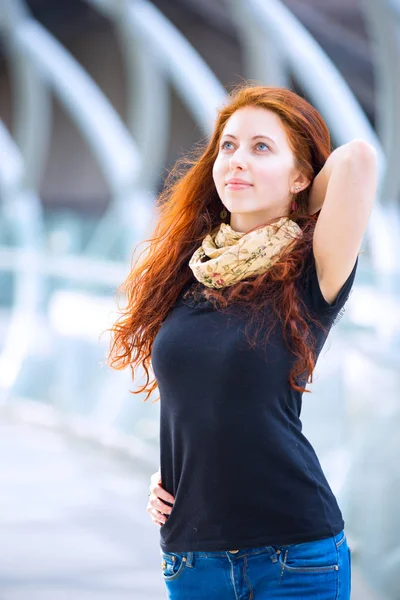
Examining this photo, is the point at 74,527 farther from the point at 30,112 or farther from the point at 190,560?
the point at 30,112

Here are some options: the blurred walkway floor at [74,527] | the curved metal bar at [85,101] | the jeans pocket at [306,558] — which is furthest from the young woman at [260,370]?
the curved metal bar at [85,101]

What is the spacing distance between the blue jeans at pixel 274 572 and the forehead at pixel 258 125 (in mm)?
880

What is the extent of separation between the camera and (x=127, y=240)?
7.12 meters

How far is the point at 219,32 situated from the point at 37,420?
1016 cm

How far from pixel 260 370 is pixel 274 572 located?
1.33 feet

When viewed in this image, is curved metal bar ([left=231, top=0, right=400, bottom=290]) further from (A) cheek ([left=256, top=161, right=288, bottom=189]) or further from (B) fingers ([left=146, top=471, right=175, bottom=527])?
(B) fingers ([left=146, top=471, right=175, bottom=527])

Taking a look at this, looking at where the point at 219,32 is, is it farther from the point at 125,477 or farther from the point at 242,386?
the point at 242,386

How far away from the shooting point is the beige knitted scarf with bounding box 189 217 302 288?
182 cm

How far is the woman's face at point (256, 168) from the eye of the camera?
1.88 metres

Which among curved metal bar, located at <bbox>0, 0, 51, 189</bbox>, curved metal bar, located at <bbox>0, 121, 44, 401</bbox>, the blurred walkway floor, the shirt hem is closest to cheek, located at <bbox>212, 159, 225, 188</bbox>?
the shirt hem

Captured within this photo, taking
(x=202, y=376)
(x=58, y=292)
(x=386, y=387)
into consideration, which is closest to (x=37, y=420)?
(x=58, y=292)

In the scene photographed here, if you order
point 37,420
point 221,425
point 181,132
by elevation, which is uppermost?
point 181,132

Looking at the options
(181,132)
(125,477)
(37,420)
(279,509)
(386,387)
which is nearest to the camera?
Result: (279,509)

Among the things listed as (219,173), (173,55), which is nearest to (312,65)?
(173,55)
